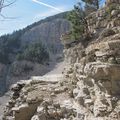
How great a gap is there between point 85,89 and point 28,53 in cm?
7535

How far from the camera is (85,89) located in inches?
688

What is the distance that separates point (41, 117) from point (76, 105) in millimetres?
3714

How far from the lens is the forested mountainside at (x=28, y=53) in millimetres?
88500

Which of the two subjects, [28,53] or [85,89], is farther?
[28,53]

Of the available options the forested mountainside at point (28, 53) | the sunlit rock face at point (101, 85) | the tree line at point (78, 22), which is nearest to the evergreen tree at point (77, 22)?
the tree line at point (78, 22)

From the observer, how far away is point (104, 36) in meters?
21.2

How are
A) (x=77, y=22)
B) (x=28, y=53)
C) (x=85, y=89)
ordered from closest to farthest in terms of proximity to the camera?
(x=85, y=89), (x=77, y=22), (x=28, y=53)

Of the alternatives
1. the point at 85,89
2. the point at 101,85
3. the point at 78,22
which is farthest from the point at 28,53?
the point at 101,85

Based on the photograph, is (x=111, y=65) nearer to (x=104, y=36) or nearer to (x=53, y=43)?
(x=104, y=36)

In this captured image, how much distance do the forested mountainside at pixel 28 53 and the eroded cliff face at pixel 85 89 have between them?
44334 mm

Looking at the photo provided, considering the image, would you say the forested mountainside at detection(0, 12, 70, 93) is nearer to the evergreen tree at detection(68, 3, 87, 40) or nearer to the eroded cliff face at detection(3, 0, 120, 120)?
the evergreen tree at detection(68, 3, 87, 40)

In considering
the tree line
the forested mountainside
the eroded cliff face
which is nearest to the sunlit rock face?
the eroded cliff face

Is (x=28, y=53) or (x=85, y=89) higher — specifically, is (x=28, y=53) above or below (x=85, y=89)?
above

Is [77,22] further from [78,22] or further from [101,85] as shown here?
[101,85]
